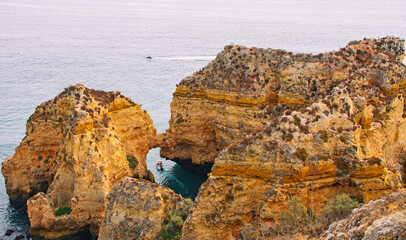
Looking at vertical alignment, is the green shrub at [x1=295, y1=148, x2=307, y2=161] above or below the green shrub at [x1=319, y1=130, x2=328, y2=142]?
below

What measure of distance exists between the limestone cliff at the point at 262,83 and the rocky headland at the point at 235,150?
0.36 feet

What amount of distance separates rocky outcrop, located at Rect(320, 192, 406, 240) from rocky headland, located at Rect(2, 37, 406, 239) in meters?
0.08

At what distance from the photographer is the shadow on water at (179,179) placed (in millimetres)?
44503

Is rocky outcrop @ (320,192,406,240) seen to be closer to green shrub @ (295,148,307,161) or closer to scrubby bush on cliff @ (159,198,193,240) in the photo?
green shrub @ (295,148,307,161)

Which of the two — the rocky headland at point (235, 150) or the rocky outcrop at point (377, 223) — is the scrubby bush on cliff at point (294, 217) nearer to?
the rocky headland at point (235, 150)

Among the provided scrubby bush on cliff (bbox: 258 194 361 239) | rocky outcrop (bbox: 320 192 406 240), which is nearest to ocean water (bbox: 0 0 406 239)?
scrubby bush on cliff (bbox: 258 194 361 239)

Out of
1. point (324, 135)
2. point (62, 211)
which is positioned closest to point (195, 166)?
point (62, 211)

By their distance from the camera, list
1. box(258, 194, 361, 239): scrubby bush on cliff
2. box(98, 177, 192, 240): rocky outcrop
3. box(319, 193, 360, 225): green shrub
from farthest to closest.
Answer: box(98, 177, 192, 240): rocky outcrop → box(319, 193, 360, 225): green shrub → box(258, 194, 361, 239): scrubby bush on cliff

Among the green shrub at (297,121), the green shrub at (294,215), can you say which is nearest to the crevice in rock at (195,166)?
the green shrub at (297,121)

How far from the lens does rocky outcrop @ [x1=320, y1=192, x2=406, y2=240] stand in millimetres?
10898

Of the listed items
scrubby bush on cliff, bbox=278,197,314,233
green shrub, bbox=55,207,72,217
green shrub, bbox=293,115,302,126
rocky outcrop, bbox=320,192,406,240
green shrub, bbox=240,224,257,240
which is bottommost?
green shrub, bbox=55,207,72,217

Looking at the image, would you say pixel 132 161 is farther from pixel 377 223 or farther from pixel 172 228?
pixel 377 223

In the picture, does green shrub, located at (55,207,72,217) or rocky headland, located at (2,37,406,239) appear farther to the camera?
green shrub, located at (55,207,72,217)

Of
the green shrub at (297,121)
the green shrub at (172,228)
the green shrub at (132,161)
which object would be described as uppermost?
the green shrub at (297,121)
